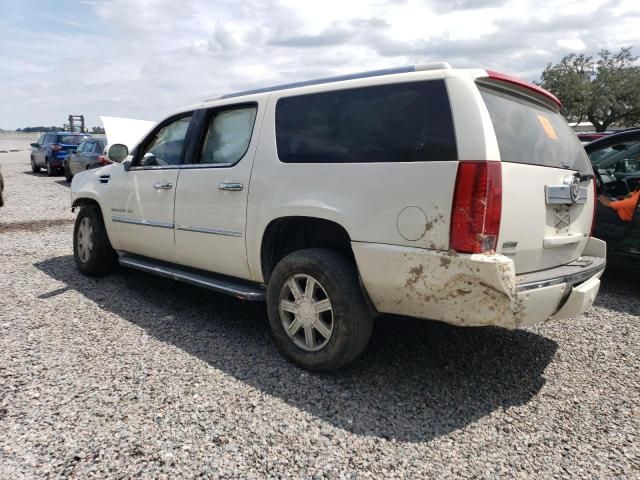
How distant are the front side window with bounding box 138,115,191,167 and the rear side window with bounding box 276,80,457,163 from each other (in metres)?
1.26

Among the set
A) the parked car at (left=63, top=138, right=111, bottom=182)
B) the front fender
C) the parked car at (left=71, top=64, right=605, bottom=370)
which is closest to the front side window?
the parked car at (left=71, top=64, right=605, bottom=370)

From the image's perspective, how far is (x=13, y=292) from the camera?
4.92 metres

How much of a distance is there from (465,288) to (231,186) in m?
1.88

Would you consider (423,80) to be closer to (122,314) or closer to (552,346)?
(552,346)

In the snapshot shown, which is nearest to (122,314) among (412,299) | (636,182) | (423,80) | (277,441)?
(277,441)

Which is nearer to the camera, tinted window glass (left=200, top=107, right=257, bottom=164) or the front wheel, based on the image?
the front wheel

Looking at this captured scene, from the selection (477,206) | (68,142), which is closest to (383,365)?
(477,206)

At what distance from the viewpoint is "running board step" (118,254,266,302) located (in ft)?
12.0

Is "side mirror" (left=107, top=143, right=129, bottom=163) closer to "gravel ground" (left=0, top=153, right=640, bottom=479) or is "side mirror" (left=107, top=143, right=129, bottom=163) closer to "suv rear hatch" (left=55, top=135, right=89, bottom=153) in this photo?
"gravel ground" (left=0, top=153, right=640, bottom=479)

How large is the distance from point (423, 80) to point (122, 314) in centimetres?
319

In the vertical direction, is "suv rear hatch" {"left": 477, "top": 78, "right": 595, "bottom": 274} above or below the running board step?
above

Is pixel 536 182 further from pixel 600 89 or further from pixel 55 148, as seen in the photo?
pixel 600 89

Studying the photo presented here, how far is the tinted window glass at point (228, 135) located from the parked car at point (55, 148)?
16.9 meters

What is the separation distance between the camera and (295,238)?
3.69m
